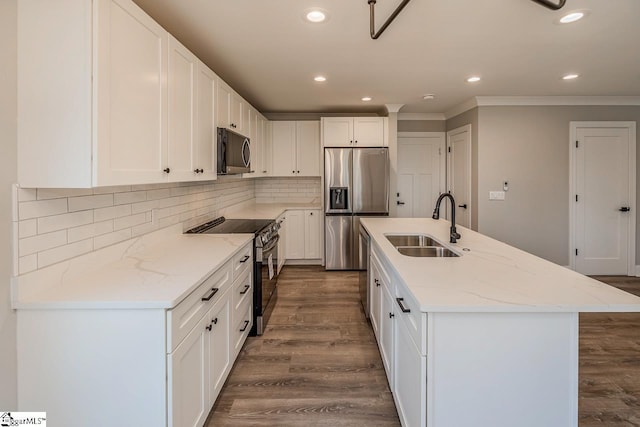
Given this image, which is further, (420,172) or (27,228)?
(420,172)

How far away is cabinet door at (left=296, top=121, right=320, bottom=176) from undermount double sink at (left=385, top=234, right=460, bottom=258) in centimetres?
278

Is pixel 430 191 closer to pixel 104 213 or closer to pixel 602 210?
pixel 602 210

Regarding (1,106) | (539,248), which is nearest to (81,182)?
(1,106)

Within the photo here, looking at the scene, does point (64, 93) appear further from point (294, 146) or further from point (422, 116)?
point (422, 116)

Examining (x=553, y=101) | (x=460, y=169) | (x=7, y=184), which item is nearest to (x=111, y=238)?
(x=7, y=184)

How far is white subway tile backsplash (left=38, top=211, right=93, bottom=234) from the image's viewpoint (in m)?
1.53

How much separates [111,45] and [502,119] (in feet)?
15.1

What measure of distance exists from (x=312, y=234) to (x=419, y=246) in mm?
2650

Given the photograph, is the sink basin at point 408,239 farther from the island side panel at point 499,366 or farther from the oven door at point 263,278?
the island side panel at point 499,366

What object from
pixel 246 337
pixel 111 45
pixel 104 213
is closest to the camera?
pixel 111 45

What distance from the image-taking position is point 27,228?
1452 mm

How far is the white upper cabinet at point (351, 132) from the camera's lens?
5.10m

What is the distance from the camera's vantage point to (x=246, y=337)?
282 cm

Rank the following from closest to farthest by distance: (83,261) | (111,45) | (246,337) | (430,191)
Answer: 1. (111,45)
2. (83,261)
3. (246,337)
4. (430,191)
